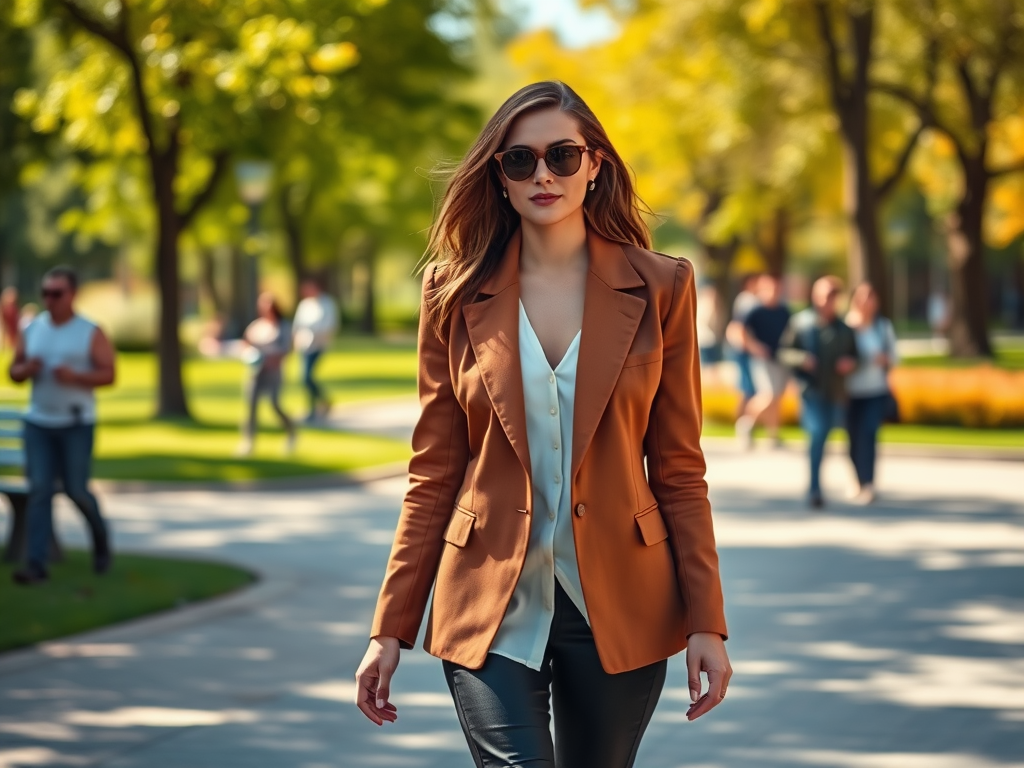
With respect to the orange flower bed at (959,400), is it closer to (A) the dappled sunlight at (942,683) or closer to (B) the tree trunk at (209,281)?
(A) the dappled sunlight at (942,683)

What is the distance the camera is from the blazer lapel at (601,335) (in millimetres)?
3146

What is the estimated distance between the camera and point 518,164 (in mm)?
3301

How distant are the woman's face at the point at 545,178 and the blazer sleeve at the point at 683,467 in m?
0.29

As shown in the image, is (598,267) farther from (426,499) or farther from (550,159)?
(426,499)

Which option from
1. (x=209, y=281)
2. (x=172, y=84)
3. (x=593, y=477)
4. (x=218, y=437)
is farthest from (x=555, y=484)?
(x=209, y=281)

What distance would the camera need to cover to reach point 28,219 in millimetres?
68625

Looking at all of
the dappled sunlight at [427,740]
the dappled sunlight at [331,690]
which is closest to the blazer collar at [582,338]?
the dappled sunlight at [427,740]

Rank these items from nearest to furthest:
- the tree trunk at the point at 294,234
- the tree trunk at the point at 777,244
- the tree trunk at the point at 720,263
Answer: the tree trunk at the point at 720,263 → the tree trunk at the point at 777,244 → the tree trunk at the point at 294,234

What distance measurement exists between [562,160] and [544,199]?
3.5 inches

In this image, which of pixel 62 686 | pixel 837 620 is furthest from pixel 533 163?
pixel 837 620

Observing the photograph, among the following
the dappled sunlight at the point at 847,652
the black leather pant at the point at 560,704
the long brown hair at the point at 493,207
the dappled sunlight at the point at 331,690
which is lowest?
the dappled sunlight at the point at 331,690

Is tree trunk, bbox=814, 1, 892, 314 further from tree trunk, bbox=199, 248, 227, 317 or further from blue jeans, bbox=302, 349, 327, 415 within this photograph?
tree trunk, bbox=199, 248, 227, 317

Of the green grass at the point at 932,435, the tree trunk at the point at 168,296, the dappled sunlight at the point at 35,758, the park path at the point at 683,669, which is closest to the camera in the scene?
the dappled sunlight at the point at 35,758

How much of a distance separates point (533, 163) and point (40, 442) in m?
7.19
